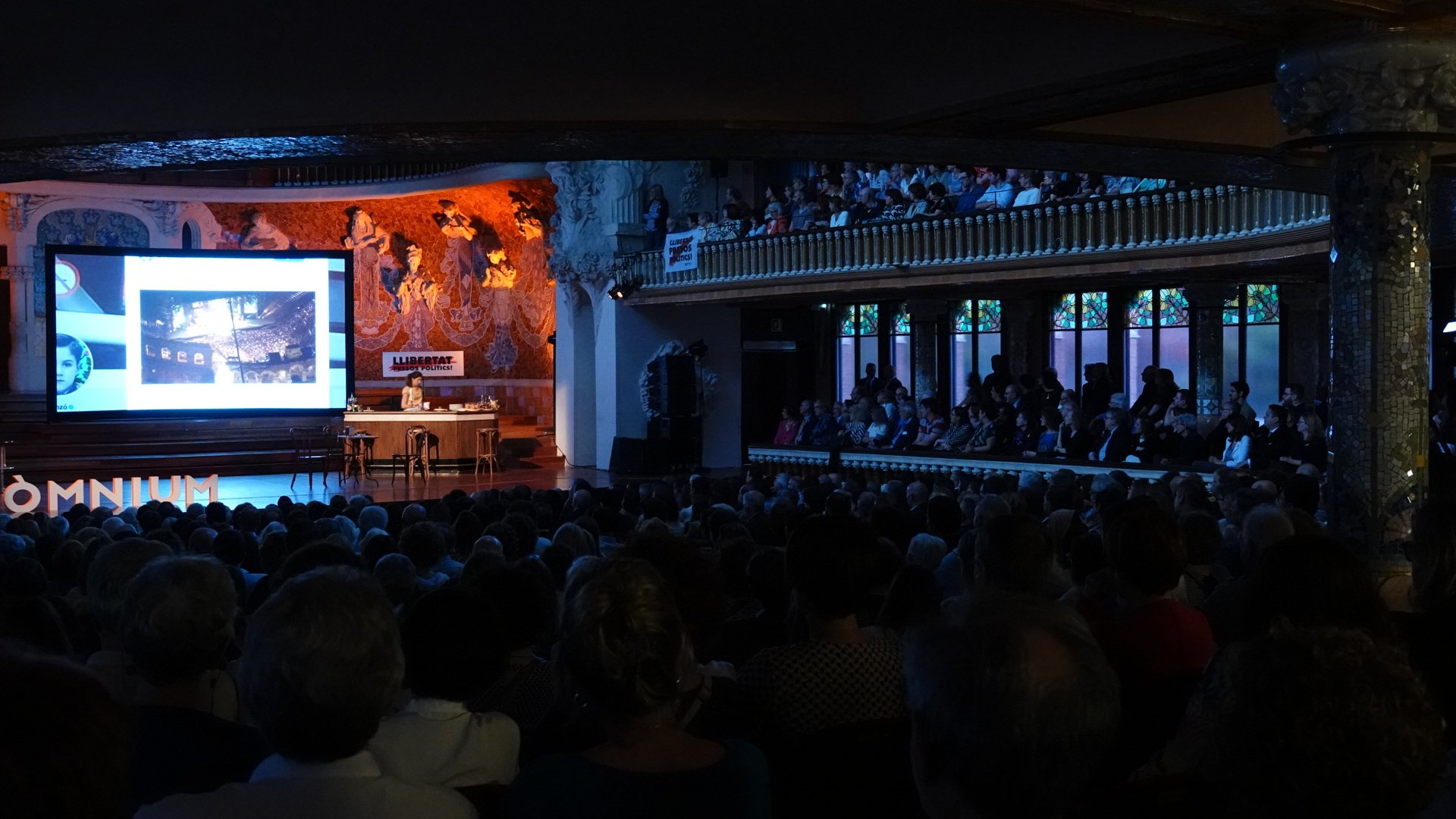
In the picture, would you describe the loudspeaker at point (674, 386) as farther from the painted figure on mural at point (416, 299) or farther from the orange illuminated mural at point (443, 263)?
the painted figure on mural at point (416, 299)

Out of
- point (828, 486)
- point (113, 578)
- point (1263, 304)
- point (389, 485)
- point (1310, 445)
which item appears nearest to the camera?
point (113, 578)

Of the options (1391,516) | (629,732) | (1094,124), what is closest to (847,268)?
(1094,124)

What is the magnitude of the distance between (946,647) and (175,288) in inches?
633

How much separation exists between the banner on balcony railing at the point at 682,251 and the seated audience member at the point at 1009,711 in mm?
16897

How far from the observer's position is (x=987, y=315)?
19.7 m

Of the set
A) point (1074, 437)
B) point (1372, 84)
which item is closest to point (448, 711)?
point (1372, 84)

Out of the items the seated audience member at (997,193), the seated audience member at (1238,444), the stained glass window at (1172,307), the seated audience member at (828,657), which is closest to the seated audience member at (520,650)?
the seated audience member at (828,657)

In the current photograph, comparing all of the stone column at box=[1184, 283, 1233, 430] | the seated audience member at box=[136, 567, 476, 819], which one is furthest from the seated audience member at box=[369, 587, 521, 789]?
the stone column at box=[1184, 283, 1233, 430]

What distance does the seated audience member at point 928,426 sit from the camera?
14.2 m

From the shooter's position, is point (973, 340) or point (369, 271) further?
point (369, 271)

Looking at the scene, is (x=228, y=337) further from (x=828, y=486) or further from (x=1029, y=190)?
(x=828, y=486)

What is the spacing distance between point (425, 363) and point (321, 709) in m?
23.2

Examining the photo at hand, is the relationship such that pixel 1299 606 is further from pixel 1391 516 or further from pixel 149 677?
pixel 1391 516

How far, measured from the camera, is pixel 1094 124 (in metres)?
6.63
